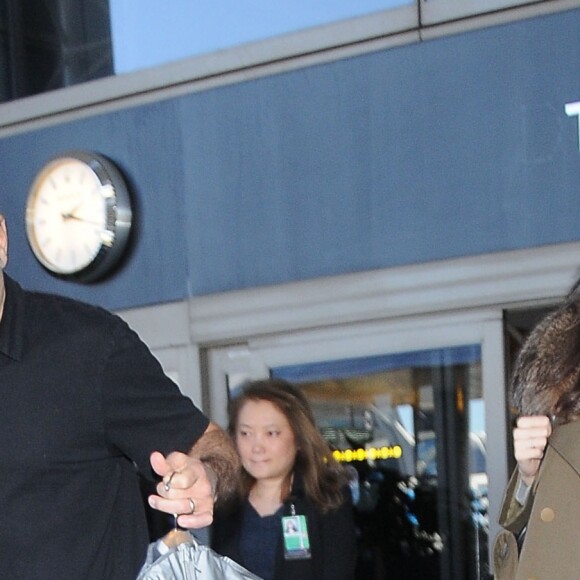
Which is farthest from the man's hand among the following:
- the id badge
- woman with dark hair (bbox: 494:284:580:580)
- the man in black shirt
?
the id badge

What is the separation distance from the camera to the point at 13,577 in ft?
6.79

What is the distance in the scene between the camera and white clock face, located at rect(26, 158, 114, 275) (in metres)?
4.73

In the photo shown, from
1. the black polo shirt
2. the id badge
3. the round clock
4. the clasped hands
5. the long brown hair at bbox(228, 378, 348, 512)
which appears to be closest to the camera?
the clasped hands

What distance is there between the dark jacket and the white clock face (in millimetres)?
1413

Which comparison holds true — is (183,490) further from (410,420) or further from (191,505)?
(410,420)

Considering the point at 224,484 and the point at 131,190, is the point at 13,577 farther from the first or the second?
the point at 131,190

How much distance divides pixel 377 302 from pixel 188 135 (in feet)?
3.64

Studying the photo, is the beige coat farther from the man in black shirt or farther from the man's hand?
the man in black shirt

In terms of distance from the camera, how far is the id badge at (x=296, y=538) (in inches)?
145

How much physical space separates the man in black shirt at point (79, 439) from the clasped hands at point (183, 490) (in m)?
0.07

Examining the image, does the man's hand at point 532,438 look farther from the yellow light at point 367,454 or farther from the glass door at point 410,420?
the yellow light at point 367,454

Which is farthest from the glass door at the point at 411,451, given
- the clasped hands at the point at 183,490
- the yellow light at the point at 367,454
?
the clasped hands at the point at 183,490

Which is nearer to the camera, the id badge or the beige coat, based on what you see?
the beige coat

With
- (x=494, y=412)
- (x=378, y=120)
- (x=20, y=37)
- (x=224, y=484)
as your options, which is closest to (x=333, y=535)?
(x=494, y=412)
